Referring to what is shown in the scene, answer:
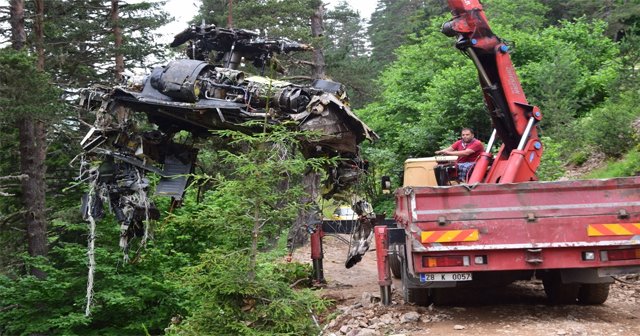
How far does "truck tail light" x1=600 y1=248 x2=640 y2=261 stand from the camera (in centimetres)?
708

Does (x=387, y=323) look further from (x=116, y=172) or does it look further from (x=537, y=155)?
(x=116, y=172)

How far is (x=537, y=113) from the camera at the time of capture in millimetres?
9039

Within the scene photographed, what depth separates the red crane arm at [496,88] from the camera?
8.98 meters

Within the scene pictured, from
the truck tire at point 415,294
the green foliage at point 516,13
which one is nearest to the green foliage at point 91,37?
the truck tire at point 415,294

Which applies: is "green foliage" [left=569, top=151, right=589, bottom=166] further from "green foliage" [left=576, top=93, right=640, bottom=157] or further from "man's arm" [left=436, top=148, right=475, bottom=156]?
"man's arm" [left=436, top=148, right=475, bottom=156]

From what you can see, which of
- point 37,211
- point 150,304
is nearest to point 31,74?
point 37,211

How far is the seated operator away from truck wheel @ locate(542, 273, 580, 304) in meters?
1.98

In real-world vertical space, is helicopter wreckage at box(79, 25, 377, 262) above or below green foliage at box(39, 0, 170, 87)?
below

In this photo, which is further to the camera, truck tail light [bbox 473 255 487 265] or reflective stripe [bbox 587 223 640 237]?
truck tail light [bbox 473 255 487 265]

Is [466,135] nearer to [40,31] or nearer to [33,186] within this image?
[33,186]

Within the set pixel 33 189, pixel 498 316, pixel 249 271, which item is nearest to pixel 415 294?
pixel 498 316

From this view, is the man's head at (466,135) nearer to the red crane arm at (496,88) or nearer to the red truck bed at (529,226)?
the red crane arm at (496,88)

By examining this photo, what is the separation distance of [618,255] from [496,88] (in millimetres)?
3152

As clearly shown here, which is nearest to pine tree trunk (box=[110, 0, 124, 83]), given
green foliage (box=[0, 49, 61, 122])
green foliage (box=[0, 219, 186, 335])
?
green foliage (box=[0, 49, 61, 122])
